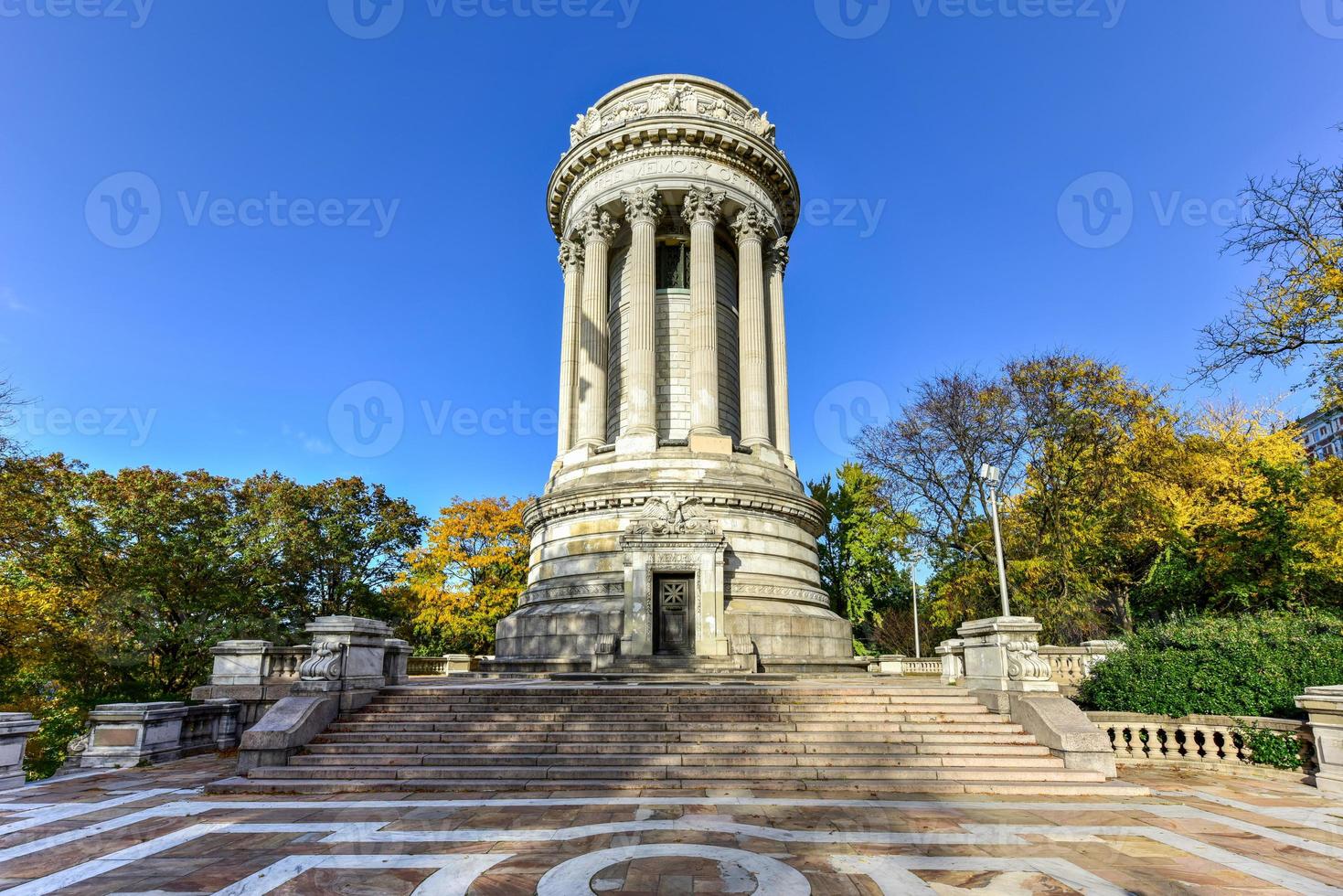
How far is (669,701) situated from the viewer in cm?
1360

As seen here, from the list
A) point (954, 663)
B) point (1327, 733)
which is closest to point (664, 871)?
point (1327, 733)

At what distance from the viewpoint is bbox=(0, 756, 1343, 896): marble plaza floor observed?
6469 mm

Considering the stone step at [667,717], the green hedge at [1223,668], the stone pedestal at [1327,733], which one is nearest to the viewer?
the stone pedestal at [1327,733]

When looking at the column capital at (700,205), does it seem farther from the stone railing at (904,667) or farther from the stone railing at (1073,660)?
the stone railing at (904,667)

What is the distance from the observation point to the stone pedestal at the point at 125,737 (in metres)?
13.4

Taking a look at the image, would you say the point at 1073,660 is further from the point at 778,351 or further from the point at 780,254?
the point at 780,254

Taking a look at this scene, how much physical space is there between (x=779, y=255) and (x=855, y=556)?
88.8 feet

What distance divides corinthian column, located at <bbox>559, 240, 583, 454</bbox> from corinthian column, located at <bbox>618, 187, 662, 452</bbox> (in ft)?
10.8

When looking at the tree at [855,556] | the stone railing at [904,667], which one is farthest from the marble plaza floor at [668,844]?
the tree at [855,556]

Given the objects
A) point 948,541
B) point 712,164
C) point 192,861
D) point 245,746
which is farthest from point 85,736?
point 948,541

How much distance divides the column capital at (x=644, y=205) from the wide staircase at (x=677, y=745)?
2020cm

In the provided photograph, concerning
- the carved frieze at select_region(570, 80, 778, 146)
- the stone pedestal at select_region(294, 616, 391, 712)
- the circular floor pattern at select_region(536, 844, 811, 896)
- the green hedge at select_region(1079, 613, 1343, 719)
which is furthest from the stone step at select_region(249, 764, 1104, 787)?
the carved frieze at select_region(570, 80, 778, 146)

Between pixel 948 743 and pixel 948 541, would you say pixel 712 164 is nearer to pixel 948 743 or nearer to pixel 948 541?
pixel 948 541

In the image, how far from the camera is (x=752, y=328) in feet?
94.8
